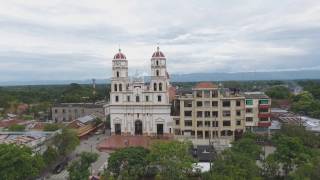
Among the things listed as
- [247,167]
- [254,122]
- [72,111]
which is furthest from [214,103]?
[72,111]

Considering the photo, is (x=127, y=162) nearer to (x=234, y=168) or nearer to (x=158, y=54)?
(x=234, y=168)

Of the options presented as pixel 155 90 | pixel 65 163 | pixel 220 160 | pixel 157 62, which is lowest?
pixel 65 163

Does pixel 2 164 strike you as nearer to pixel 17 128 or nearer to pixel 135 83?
pixel 17 128

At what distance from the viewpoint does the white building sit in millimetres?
56094

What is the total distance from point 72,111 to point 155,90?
22.9m

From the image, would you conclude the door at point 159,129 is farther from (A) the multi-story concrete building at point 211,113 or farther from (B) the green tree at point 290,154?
(B) the green tree at point 290,154

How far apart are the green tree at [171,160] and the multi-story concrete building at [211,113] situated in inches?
833

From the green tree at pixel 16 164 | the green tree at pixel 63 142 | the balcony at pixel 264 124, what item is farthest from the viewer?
the balcony at pixel 264 124

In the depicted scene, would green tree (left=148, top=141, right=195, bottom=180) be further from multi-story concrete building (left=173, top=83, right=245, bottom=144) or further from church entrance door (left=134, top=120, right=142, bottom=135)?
church entrance door (left=134, top=120, right=142, bottom=135)

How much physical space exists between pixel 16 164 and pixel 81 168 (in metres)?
5.13

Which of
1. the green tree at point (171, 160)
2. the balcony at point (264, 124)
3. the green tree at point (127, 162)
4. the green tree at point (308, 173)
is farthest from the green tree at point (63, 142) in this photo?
the balcony at point (264, 124)

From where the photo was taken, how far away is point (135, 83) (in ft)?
188

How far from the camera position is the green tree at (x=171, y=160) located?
101 feet

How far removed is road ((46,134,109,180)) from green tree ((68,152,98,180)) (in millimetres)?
3366
